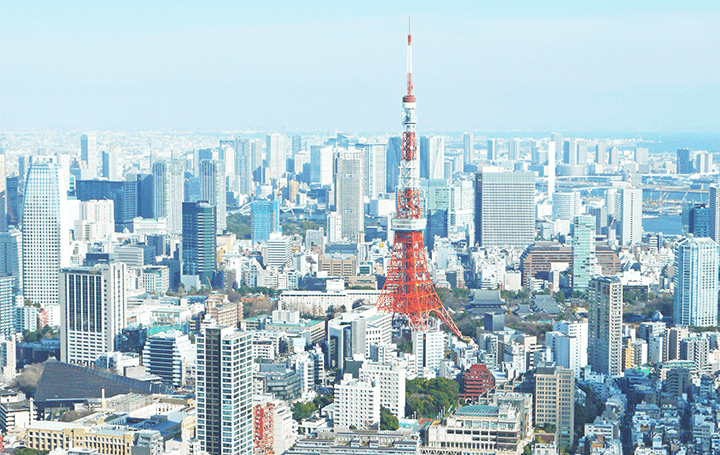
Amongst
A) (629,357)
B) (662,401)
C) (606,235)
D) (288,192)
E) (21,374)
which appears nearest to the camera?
(662,401)

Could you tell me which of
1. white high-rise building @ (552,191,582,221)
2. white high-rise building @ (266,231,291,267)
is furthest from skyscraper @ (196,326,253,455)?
white high-rise building @ (552,191,582,221)

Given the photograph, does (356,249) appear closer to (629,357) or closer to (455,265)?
(455,265)

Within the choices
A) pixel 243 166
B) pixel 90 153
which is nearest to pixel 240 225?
pixel 90 153

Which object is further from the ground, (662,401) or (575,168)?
(575,168)

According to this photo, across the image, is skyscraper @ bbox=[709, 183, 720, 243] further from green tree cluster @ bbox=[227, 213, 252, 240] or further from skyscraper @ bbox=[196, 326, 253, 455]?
skyscraper @ bbox=[196, 326, 253, 455]

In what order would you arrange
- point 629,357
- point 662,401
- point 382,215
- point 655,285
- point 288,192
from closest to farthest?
point 662,401 < point 629,357 < point 655,285 < point 382,215 < point 288,192

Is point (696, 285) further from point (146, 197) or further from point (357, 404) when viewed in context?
point (146, 197)

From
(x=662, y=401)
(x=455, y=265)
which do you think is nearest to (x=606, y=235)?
(x=455, y=265)
